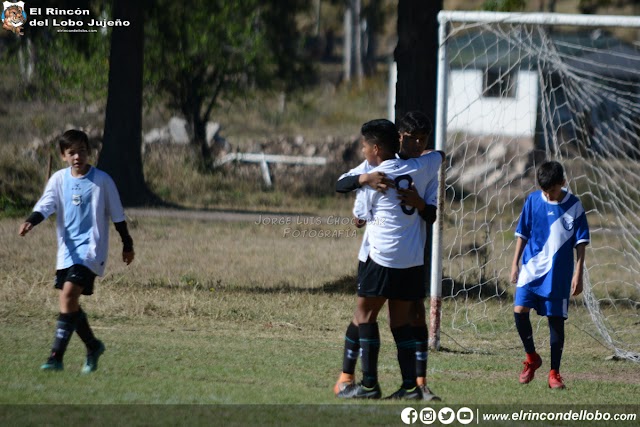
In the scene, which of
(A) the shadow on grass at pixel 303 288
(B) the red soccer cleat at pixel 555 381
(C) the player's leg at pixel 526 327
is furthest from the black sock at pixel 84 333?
(A) the shadow on grass at pixel 303 288

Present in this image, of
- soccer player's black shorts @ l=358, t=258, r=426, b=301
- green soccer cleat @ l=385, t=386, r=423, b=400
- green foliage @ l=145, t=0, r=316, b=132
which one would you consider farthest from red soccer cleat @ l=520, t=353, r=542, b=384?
green foliage @ l=145, t=0, r=316, b=132

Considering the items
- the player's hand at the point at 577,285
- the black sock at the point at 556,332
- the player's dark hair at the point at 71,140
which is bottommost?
the black sock at the point at 556,332

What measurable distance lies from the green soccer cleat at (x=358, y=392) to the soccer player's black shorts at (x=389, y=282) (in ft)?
2.13

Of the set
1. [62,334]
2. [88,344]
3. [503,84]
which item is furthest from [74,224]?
[503,84]

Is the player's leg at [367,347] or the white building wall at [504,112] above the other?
the white building wall at [504,112]

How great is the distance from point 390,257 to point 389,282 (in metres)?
0.16

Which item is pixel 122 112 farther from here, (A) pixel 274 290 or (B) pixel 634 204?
(B) pixel 634 204

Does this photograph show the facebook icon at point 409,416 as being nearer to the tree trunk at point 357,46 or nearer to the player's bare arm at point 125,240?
the player's bare arm at point 125,240

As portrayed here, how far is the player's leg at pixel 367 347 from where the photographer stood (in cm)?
685

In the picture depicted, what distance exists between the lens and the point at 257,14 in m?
27.4

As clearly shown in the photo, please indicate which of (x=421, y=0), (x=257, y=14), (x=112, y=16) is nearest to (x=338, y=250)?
(x=421, y=0)

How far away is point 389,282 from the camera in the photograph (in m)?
6.70

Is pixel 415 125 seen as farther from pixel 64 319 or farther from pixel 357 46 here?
pixel 357 46

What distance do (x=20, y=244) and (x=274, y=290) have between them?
4.42 metres
